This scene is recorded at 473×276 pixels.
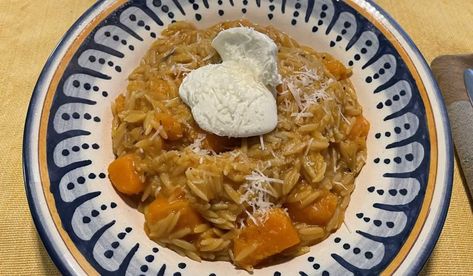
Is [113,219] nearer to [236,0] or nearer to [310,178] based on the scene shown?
[310,178]

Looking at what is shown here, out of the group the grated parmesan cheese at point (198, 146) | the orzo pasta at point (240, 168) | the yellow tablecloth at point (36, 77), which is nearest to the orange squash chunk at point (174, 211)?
the orzo pasta at point (240, 168)

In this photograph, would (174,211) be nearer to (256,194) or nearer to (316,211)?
(256,194)

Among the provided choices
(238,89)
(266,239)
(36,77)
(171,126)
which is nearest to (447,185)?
(266,239)

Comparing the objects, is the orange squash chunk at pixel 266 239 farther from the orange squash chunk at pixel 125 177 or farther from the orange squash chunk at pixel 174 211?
the orange squash chunk at pixel 125 177

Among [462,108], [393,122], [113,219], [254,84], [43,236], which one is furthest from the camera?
[462,108]

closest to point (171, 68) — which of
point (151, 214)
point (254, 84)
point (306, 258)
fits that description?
point (254, 84)

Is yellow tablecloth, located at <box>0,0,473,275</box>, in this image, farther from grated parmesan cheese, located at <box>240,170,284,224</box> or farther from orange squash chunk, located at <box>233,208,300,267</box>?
grated parmesan cheese, located at <box>240,170,284,224</box>
